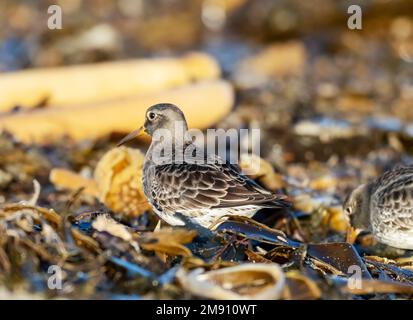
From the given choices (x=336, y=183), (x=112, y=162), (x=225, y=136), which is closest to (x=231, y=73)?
(x=225, y=136)

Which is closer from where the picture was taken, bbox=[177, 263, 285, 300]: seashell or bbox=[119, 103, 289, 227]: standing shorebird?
bbox=[177, 263, 285, 300]: seashell

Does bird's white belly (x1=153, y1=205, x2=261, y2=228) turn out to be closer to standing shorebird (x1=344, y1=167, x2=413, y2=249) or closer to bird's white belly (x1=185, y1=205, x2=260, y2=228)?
bird's white belly (x1=185, y1=205, x2=260, y2=228)

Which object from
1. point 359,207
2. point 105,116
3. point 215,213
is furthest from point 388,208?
point 105,116

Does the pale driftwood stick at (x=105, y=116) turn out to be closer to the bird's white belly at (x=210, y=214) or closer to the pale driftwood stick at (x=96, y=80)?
the pale driftwood stick at (x=96, y=80)

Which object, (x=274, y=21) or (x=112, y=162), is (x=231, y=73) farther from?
(x=112, y=162)

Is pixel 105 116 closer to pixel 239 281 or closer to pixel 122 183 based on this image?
pixel 122 183

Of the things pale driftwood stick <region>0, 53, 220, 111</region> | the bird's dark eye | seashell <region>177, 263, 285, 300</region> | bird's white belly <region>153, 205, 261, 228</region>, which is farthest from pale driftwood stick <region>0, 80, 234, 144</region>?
seashell <region>177, 263, 285, 300</region>

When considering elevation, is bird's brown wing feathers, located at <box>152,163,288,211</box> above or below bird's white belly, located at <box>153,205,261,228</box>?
above

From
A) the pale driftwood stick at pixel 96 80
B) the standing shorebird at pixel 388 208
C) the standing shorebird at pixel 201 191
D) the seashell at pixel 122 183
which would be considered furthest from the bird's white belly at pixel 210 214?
the pale driftwood stick at pixel 96 80
